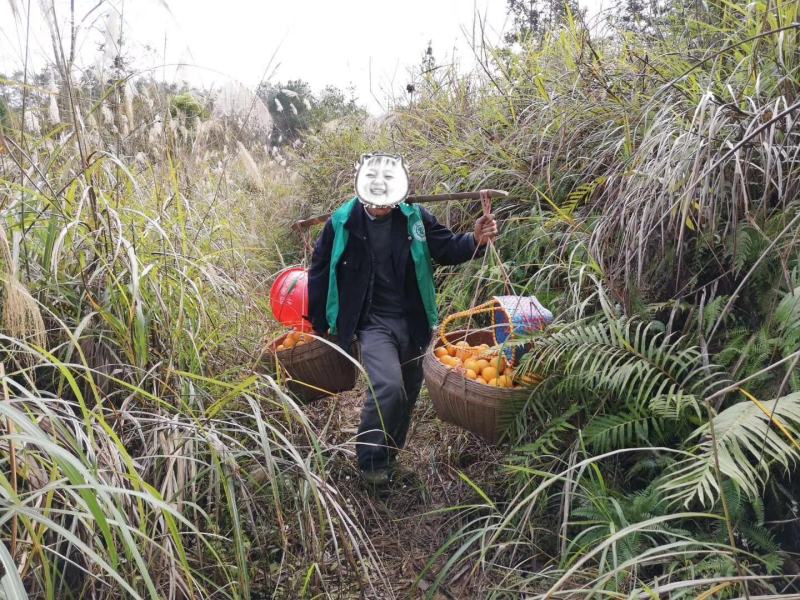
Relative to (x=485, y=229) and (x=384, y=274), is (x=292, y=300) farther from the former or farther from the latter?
(x=485, y=229)

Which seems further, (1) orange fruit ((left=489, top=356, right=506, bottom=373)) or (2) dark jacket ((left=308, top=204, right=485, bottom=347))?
(2) dark jacket ((left=308, top=204, right=485, bottom=347))

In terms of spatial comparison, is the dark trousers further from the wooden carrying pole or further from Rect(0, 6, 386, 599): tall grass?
the wooden carrying pole

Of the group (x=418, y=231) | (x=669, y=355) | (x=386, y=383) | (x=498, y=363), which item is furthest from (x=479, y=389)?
(x=418, y=231)

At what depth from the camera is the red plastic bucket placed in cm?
303

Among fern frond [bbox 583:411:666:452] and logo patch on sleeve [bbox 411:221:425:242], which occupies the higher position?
logo patch on sleeve [bbox 411:221:425:242]

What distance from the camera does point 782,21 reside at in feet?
7.48

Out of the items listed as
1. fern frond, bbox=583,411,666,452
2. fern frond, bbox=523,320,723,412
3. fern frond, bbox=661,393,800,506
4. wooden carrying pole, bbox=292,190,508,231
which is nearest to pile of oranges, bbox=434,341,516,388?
fern frond, bbox=523,320,723,412

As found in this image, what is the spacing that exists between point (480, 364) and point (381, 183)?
845mm

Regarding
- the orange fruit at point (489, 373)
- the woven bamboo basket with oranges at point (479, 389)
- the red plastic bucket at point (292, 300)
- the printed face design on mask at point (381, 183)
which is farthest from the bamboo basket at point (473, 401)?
the red plastic bucket at point (292, 300)

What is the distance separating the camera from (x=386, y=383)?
100 inches

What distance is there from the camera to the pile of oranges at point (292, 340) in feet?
8.85

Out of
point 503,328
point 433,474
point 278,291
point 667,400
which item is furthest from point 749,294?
point 278,291

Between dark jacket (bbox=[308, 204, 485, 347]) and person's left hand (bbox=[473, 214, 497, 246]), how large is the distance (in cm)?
11

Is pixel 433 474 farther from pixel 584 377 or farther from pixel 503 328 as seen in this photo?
pixel 584 377
